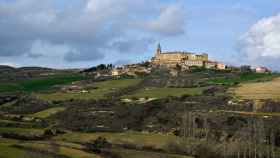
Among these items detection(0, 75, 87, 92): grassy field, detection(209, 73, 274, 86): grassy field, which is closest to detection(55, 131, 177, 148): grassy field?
detection(209, 73, 274, 86): grassy field

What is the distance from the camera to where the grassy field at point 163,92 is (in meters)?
134

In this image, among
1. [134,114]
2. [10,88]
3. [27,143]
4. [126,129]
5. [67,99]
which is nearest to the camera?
[27,143]

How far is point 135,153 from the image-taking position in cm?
8169

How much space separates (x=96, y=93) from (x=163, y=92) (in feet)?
61.1

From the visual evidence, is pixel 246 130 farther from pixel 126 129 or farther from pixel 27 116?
pixel 27 116

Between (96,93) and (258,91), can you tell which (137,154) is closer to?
(258,91)

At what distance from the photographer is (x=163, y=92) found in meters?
139

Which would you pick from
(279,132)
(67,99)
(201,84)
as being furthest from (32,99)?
(279,132)

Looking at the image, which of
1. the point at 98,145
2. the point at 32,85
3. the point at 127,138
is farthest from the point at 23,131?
the point at 32,85

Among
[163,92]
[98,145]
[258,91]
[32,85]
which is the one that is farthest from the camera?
[32,85]

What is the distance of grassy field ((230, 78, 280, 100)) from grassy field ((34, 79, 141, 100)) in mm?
33345

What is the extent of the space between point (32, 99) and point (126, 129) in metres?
39.8

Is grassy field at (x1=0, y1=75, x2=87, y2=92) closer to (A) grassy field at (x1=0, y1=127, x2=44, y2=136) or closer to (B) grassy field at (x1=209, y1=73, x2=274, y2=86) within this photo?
(B) grassy field at (x1=209, y1=73, x2=274, y2=86)

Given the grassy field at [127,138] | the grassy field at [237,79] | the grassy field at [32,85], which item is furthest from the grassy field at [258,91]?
the grassy field at [32,85]
